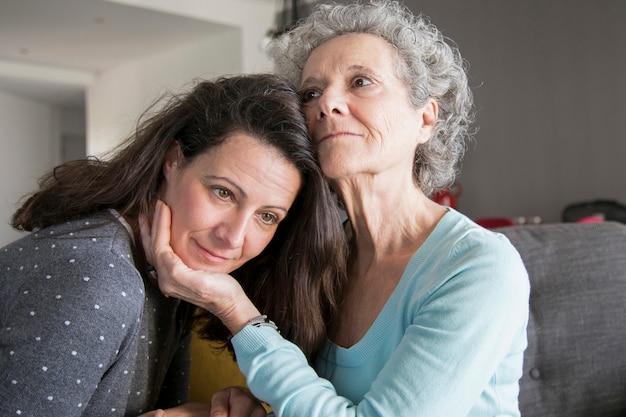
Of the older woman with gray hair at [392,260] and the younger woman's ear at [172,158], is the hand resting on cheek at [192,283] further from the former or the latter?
the younger woman's ear at [172,158]

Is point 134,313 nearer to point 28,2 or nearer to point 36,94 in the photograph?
point 28,2

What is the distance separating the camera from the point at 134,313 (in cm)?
120

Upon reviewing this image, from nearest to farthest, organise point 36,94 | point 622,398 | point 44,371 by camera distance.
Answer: point 44,371, point 622,398, point 36,94

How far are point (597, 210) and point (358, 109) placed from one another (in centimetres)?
332

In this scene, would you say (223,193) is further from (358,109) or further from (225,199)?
(358,109)

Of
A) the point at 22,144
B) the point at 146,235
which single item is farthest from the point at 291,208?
the point at 22,144

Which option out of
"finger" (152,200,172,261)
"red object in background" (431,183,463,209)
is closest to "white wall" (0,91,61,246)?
"red object in background" (431,183,463,209)

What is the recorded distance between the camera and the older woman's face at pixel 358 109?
142cm

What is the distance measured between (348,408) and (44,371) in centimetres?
50

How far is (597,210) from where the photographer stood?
4.30 meters

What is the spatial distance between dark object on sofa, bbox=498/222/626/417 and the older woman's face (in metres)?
0.55

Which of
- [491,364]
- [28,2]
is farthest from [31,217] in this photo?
[28,2]

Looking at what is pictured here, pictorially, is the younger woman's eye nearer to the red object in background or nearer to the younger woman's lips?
the younger woman's lips

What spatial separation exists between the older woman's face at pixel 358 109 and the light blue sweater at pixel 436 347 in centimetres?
22
